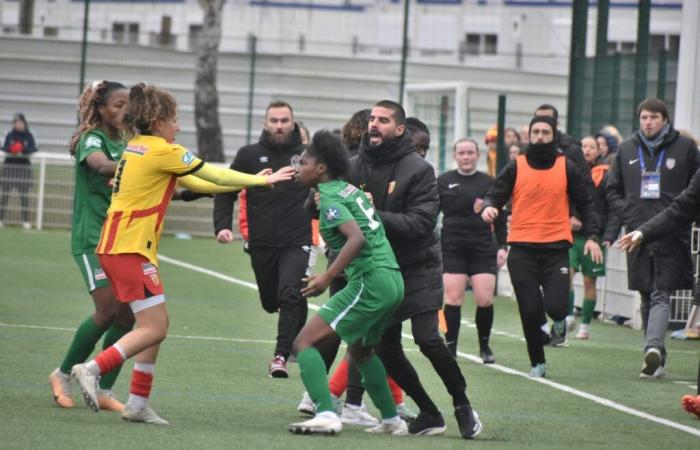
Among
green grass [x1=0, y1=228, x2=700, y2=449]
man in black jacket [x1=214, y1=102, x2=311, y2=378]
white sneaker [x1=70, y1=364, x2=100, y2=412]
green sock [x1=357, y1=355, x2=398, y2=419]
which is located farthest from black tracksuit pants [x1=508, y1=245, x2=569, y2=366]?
white sneaker [x1=70, y1=364, x2=100, y2=412]

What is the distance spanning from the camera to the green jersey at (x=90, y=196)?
32.0 ft

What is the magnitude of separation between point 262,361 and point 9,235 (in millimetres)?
14058

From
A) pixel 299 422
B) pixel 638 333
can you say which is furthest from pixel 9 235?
pixel 299 422

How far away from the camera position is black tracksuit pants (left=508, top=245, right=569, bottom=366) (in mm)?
12375

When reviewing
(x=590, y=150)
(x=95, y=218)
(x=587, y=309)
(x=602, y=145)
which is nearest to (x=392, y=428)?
(x=95, y=218)

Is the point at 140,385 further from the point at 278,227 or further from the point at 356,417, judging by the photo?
the point at 278,227

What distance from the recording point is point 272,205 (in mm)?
12359

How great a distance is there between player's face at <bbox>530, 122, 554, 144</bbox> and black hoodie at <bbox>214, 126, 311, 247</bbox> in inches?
73.2

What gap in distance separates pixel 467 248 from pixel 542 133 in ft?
5.55

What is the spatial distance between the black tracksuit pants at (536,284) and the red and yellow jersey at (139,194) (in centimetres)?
418

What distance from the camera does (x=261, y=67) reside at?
31.9 meters

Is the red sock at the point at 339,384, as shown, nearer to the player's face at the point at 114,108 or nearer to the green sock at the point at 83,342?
the green sock at the point at 83,342

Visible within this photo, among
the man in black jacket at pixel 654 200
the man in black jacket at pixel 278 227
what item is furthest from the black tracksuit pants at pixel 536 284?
the man in black jacket at pixel 278 227

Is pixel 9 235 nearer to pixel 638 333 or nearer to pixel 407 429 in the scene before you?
pixel 638 333
